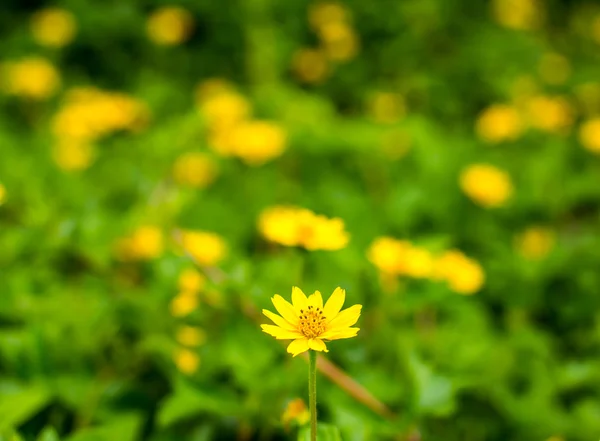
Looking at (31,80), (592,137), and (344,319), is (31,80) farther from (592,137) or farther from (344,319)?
(344,319)

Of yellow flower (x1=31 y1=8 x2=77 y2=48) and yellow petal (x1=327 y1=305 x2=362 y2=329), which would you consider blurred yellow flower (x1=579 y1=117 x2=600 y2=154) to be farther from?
yellow flower (x1=31 y1=8 x2=77 y2=48)

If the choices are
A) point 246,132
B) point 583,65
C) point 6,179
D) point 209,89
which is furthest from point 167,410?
point 583,65

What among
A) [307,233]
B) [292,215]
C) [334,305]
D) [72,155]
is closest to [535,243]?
[292,215]

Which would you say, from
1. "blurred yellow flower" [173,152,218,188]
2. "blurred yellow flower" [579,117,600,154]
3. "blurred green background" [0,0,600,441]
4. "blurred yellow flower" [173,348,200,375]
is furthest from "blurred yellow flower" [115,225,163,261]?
"blurred yellow flower" [579,117,600,154]

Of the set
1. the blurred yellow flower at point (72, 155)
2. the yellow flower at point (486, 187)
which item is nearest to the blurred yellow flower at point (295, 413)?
the yellow flower at point (486, 187)

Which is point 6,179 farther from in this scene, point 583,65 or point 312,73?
Answer: point 583,65

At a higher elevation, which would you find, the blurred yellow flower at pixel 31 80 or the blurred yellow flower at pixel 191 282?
the blurred yellow flower at pixel 191 282

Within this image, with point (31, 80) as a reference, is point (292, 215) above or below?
above

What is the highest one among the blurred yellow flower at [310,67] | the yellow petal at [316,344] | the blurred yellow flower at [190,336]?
the yellow petal at [316,344]

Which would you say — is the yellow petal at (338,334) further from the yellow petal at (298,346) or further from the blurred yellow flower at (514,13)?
the blurred yellow flower at (514,13)
